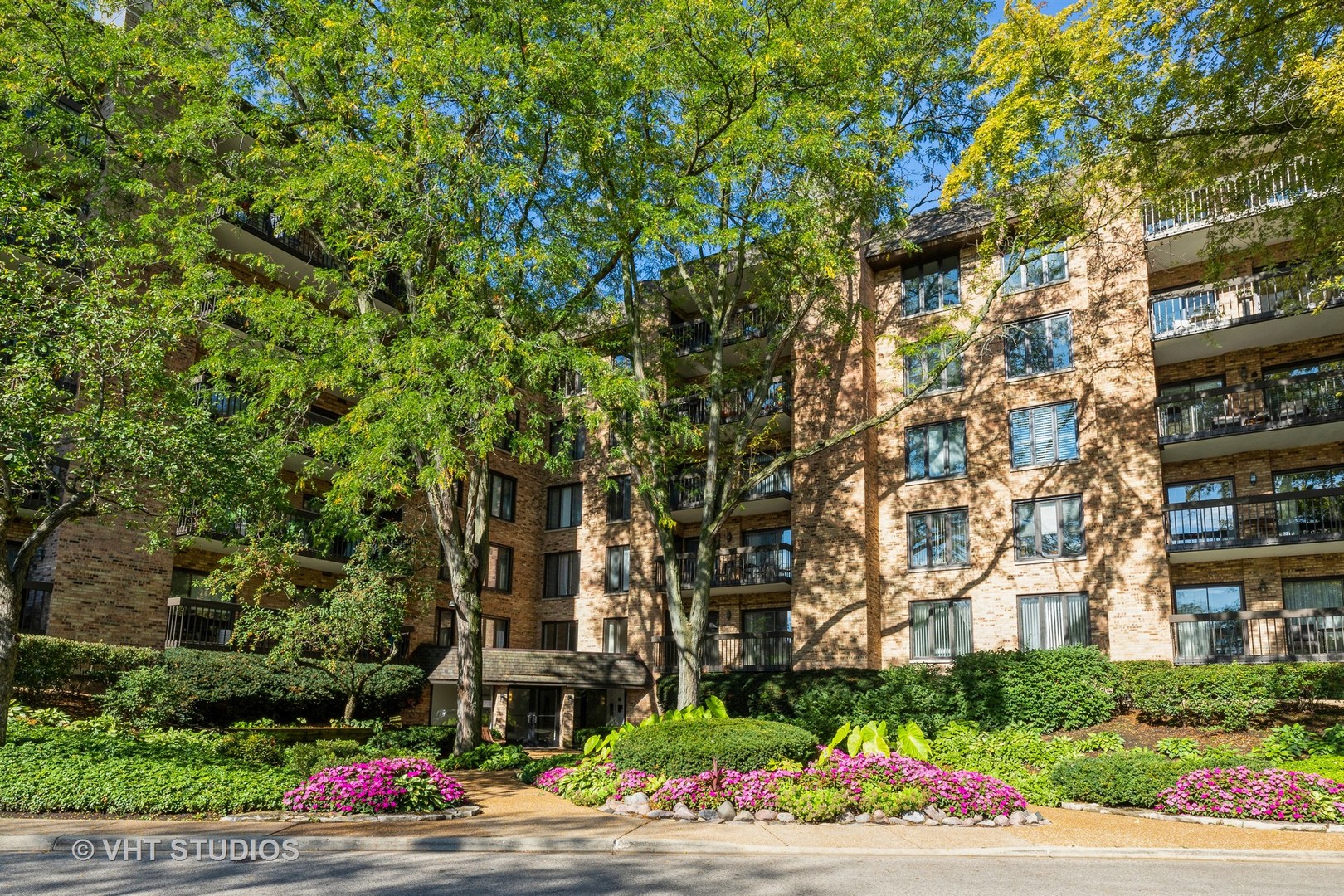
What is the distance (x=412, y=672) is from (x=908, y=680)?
45.1ft

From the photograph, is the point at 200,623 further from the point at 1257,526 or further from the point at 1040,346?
the point at 1257,526

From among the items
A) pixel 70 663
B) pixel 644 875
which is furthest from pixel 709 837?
pixel 70 663

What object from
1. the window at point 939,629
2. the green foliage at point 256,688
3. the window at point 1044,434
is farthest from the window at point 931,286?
the green foliage at point 256,688

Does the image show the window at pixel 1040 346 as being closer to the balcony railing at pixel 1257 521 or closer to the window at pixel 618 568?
the balcony railing at pixel 1257 521

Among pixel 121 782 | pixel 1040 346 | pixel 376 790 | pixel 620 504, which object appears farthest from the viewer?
pixel 620 504

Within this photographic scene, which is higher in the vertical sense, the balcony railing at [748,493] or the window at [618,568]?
the balcony railing at [748,493]

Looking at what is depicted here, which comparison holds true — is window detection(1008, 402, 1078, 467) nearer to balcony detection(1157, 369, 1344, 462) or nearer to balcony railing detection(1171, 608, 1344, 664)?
balcony detection(1157, 369, 1344, 462)

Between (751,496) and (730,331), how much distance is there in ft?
18.9

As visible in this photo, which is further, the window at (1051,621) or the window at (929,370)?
the window at (929,370)

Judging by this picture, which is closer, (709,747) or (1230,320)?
(709,747)

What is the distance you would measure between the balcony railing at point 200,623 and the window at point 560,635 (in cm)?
1186

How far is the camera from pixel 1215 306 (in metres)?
23.4

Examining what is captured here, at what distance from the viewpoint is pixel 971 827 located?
12711 millimetres

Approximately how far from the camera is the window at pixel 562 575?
112ft
